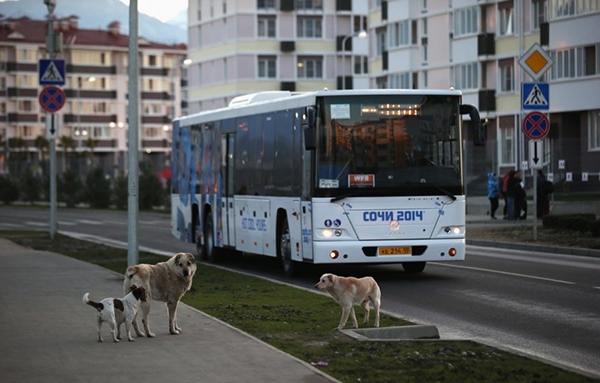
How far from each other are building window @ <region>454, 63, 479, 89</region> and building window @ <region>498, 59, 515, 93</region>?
2065mm

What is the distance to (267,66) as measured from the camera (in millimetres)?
112188

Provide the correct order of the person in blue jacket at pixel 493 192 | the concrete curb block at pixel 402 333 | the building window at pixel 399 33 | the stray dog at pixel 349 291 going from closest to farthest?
the concrete curb block at pixel 402 333
the stray dog at pixel 349 291
the person in blue jacket at pixel 493 192
the building window at pixel 399 33

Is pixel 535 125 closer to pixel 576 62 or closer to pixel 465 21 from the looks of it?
pixel 576 62

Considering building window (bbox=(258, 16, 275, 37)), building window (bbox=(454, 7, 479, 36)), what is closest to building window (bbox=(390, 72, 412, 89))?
building window (bbox=(454, 7, 479, 36))

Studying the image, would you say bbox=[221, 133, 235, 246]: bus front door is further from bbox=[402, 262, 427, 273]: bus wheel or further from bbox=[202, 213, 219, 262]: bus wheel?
bbox=[402, 262, 427, 273]: bus wheel

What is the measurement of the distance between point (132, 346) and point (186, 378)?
7.64 feet

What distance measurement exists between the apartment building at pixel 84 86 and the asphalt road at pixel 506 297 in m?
123

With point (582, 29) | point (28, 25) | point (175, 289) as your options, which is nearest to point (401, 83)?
point (582, 29)

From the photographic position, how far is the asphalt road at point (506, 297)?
13680 millimetres

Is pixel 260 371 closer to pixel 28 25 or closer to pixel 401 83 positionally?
pixel 401 83

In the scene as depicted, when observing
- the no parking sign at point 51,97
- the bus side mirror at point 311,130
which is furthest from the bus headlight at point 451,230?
the no parking sign at point 51,97

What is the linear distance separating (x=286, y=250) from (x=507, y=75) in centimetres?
5232

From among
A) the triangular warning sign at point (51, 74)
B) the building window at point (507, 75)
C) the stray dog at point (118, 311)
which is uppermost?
the building window at point (507, 75)

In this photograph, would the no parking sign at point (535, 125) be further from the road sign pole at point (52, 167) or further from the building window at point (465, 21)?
the building window at point (465, 21)
